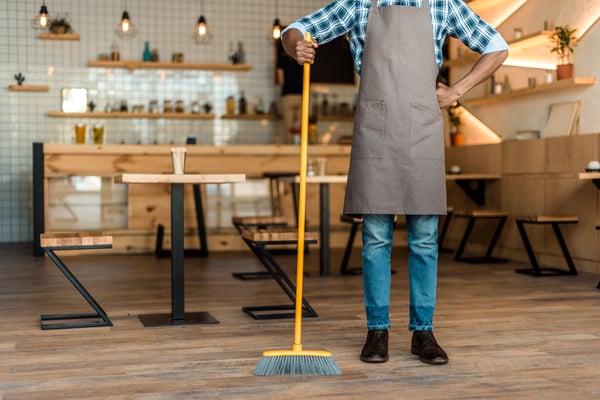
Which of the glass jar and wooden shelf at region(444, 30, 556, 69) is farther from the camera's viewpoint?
the glass jar

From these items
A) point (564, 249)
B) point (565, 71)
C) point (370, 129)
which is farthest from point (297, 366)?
point (565, 71)

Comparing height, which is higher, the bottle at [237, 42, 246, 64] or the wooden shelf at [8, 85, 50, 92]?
the bottle at [237, 42, 246, 64]

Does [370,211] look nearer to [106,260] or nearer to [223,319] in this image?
[223,319]

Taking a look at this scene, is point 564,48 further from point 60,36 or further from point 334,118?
point 60,36

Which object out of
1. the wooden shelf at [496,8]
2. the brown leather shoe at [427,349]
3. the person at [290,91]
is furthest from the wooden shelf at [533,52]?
the brown leather shoe at [427,349]

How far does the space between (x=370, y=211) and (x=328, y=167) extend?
4862 millimetres

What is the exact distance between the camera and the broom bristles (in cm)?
269

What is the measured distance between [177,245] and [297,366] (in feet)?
4.22

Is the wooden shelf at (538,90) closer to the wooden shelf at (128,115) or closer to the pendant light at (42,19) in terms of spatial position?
the wooden shelf at (128,115)

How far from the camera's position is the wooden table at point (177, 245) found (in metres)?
3.71

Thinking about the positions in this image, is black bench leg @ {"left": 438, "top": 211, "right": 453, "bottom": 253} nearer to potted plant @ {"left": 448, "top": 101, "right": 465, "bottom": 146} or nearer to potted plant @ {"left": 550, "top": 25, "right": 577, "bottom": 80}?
potted plant @ {"left": 448, "top": 101, "right": 465, "bottom": 146}

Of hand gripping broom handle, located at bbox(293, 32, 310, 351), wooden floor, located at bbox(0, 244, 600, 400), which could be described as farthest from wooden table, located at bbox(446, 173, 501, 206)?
hand gripping broom handle, located at bbox(293, 32, 310, 351)

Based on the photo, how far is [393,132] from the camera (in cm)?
282

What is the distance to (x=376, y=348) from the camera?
9.43ft
